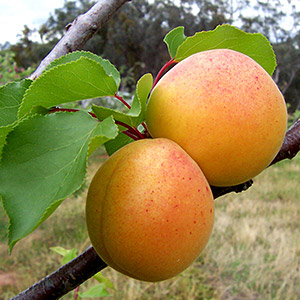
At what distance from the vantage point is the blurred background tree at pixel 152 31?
11312 millimetres

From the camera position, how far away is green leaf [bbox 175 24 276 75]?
1.34 ft

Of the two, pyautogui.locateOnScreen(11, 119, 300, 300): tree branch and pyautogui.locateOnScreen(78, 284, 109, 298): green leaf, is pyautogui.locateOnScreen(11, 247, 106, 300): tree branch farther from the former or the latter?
pyautogui.locateOnScreen(78, 284, 109, 298): green leaf

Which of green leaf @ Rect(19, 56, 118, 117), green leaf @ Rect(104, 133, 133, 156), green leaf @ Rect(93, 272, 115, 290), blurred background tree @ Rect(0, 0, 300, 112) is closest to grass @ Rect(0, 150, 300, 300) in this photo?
green leaf @ Rect(93, 272, 115, 290)

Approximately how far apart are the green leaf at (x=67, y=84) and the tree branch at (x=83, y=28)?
26 centimetres

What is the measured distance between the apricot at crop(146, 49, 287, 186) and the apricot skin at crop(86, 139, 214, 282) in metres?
0.02

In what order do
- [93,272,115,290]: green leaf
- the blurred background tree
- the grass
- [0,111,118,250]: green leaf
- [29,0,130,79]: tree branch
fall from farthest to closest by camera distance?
the blurred background tree
the grass
[93,272,115,290]: green leaf
[29,0,130,79]: tree branch
[0,111,118,250]: green leaf

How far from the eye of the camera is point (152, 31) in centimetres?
1148

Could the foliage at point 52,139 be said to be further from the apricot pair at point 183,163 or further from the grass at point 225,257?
the grass at point 225,257

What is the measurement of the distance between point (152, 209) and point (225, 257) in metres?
2.80

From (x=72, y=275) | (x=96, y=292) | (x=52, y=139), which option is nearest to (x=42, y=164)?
(x=52, y=139)

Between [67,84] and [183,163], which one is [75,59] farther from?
[183,163]

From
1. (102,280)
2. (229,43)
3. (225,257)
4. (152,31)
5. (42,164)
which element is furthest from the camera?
(152,31)

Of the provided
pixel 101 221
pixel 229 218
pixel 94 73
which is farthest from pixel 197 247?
pixel 229 218

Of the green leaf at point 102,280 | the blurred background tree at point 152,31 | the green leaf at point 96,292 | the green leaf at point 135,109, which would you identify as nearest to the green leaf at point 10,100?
the green leaf at point 135,109
